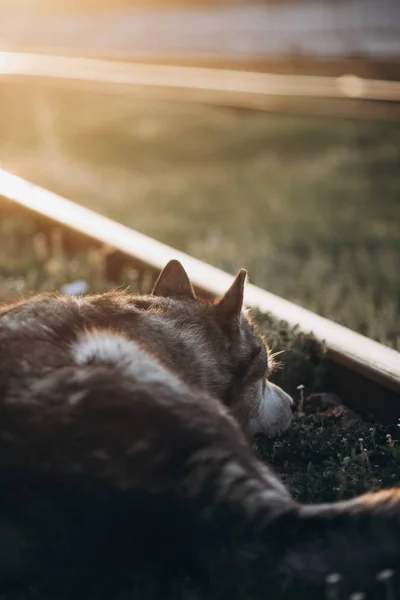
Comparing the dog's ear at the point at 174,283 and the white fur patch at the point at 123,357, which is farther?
the dog's ear at the point at 174,283

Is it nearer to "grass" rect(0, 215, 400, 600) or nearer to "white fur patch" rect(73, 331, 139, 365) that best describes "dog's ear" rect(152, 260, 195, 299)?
"grass" rect(0, 215, 400, 600)

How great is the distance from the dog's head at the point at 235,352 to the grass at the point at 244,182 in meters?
2.03

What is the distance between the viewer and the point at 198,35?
29375 mm

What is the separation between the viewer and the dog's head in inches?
201

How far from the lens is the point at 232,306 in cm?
521

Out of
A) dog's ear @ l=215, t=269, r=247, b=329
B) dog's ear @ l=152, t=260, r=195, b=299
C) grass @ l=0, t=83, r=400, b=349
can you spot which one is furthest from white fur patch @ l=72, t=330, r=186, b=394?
grass @ l=0, t=83, r=400, b=349

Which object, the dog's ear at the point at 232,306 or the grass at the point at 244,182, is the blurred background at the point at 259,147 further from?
the dog's ear at the point at 232,306

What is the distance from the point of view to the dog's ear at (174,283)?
18.2 feet

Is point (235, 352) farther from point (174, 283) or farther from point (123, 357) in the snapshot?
point (123, 357)

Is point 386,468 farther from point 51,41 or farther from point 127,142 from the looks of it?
point 51,41

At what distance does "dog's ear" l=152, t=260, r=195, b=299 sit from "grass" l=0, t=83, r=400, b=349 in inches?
86.2

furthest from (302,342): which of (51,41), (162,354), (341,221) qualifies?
(51,41)

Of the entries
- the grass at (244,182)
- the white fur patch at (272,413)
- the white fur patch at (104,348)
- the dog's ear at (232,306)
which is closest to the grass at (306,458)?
the white fur patch at (272,413)

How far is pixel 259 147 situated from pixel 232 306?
1329 centimetres
